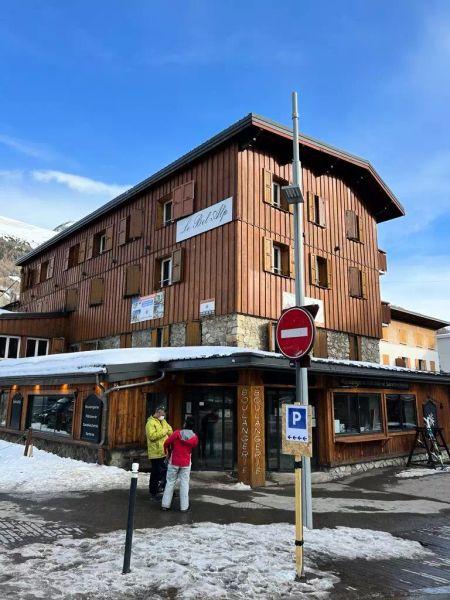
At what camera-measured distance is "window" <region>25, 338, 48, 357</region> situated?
24270 mm

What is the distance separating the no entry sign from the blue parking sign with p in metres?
0.74

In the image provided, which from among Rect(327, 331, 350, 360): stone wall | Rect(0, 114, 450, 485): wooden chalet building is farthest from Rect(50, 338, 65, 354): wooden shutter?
Rect(327, 331, 350, 360): stone wall

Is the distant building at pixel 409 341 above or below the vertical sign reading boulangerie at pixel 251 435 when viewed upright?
above

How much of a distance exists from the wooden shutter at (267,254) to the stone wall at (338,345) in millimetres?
4143

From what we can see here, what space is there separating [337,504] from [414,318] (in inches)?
926

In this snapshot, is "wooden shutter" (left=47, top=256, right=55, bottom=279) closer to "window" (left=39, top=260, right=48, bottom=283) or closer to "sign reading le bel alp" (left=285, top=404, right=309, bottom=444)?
"window" (left=39, top=260, right=48, bottom=283)

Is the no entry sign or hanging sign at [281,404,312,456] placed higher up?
the no entry sign

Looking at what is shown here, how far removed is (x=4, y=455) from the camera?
13.3 m

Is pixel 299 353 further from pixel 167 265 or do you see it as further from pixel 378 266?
pixel 378 266

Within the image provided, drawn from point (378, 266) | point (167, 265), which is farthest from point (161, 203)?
point (378, 266)

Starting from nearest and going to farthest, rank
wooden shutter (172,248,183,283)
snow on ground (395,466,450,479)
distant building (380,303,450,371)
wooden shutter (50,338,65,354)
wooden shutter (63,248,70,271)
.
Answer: snow on ground (395,466,450,479)
wooden shutter (172,248,183,283)
wooden shutter (50,338,65,354)
wooden shutter (63,248,70,271)
distant building (380,303,450,371)

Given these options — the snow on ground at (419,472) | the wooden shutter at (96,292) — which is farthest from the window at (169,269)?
the snow on ground at (419,472)

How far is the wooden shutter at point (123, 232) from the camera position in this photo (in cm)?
2173

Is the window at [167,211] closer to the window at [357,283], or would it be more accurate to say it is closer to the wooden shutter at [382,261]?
the window at [357,283]
